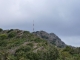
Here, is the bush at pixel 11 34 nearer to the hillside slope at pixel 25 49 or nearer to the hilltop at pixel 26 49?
the hilltop at pixel 26 49

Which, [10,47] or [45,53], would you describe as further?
[10,47]

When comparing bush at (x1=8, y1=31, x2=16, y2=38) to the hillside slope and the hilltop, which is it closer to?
the hilltop

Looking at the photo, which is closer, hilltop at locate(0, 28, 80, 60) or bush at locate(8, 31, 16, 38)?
hilltop at locate(0, 28, 80, 60)

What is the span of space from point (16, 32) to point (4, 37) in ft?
18.9

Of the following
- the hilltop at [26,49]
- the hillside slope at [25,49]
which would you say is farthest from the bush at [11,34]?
the hillside slope at [25,49]

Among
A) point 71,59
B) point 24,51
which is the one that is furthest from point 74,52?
point 24,51

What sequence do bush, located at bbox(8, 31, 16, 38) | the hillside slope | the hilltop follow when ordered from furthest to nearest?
bush, located at bbox(8, 31, 16, 38), the hilltop, the hillside slope

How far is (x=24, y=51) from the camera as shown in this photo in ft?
271

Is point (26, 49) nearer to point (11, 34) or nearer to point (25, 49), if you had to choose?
point (25, 49)

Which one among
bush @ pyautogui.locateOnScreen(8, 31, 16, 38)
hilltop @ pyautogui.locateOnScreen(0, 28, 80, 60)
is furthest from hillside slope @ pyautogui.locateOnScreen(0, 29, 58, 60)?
bush @ pyautogui.locateOnScreen(8, 31, 16, 38)

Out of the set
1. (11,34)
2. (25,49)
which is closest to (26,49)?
(25,49)

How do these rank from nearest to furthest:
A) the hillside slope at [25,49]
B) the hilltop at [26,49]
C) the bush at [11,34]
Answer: the hillside slope at [25,49] → the hilltop at [26,49] → the bush at [11,34]

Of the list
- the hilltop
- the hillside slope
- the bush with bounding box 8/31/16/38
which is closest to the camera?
the hillside slope

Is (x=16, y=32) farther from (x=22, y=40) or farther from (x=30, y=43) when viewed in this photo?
(x=30, y=43)
